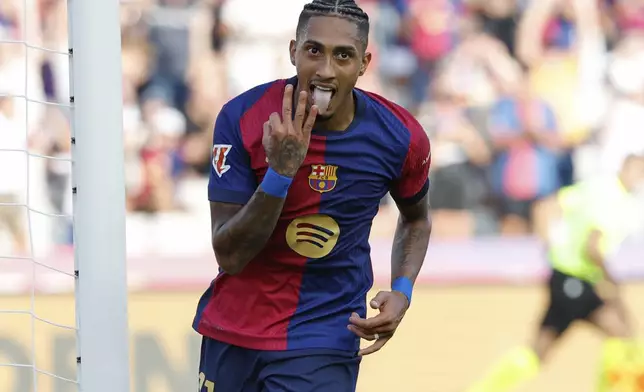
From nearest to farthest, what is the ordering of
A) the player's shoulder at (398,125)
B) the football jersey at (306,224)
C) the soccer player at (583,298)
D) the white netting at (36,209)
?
1. the football jersey at (306,224)
2. the player's shoulder at (398,125)
3. the white netting at (36,209)
4. the soccer player at (583,298)

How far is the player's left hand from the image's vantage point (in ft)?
10.5

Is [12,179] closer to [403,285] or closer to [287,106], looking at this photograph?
[403,285]

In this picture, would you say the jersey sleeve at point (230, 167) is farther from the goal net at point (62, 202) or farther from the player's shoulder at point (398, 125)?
the goal net at point (62, 202)

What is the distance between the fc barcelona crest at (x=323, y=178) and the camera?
10.9 feet

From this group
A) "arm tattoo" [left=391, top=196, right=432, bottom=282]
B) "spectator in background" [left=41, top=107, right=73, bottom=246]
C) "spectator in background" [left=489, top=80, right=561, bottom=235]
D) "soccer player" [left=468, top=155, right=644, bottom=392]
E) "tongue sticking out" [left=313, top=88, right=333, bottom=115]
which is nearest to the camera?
"tongue sticking out" [left=313, top=88, right=333, bottom=115]

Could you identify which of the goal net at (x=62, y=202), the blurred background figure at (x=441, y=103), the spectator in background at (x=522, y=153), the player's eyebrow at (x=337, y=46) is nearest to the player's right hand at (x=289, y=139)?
the player's eyebrow at (x=337, y=46)

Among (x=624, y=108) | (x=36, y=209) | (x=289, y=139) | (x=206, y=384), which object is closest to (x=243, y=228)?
(x=289, y=139)

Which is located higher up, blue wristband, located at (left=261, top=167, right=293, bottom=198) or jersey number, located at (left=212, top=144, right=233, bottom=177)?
jersey number, located at (left=212, top=144, right=233, bottom=177)

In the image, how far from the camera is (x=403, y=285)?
354cm

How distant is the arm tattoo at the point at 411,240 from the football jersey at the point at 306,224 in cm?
23

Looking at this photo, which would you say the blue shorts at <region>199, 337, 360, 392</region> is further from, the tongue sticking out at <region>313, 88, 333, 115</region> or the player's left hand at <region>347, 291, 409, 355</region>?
the tongue sticking out at <region>313, 88, 333, 115</region>

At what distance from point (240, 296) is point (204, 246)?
3.89 metres

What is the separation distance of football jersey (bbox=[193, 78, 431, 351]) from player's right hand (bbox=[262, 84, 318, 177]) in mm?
230

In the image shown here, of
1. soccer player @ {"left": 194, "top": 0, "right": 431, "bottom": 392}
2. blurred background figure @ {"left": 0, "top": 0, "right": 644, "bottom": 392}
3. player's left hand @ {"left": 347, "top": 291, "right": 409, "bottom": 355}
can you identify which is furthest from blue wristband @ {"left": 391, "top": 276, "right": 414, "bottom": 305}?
blurred background figure @ {"left": 0, "top": 0, "right": 644, "bottom": 392}
